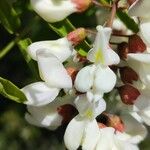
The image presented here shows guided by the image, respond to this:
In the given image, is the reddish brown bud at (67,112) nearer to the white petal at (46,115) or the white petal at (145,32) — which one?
the white petal at (46,115)

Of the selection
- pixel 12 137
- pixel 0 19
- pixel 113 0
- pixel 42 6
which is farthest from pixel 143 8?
pixel 12 137

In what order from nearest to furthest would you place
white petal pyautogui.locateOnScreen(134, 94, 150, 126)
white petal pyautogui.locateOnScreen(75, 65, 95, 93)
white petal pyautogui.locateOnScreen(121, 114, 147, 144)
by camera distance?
1. white petal pyautogui.locateOnScreen(75, 65, 95, 93)
2. white petal pyautogui.locateOnScreen(134, 94, 150, 126)
3. white petal pyautogui.locateOnScreen(121, 114, 147, 144)

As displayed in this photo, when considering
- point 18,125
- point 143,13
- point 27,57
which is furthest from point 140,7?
point 18,125

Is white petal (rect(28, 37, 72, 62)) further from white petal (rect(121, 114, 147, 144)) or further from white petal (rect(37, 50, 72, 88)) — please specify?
white petal (rect(121, 114, 147, 144))

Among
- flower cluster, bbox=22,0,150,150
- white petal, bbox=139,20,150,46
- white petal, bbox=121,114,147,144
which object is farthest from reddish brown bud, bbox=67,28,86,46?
white petal, bbox=121,114,147,144

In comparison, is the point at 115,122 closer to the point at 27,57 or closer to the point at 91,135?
the point at 91,135

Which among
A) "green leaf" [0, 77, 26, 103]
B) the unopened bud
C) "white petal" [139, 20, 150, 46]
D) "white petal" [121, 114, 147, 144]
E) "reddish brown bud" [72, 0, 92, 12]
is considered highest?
"reddish brown bud" [72, 0, 92, 12]

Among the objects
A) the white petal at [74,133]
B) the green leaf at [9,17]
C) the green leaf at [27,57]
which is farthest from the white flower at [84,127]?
the green leaf at [9,17]
